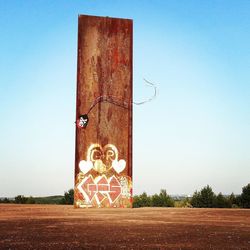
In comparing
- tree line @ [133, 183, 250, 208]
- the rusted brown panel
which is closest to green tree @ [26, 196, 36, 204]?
tree line @ [133, 183, 250, 208]

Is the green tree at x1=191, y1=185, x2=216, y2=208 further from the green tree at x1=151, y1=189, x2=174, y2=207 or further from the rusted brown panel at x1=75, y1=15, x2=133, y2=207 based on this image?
the rusted brown panel at x1=75, y1=15, x2=133, y2=207

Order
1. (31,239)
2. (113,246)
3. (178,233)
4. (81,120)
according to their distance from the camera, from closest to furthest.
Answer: (113,246)
(31,239)
(178,233)
(81,120)

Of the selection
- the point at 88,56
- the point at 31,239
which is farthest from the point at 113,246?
the point at 88,56

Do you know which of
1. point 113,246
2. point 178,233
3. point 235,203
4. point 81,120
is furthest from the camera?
point 235,203

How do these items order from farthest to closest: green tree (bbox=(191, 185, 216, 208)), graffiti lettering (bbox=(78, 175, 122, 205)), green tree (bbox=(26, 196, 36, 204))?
1. green tree (bbox=(26, 196, 36, 204))
2. green tree (bbox=(191, 185, 216, 208))
3. graffiti lettering (bbox=(78, 175, 122, 205))

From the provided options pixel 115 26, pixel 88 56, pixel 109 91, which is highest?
pixel 115 26

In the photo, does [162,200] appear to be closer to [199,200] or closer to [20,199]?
[199,200]

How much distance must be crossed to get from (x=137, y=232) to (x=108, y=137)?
28.9 ft

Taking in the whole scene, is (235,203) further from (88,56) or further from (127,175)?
(88,56)

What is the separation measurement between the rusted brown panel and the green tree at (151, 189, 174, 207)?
18.9ft

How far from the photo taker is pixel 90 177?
1592cm

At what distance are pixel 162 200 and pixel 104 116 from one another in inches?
325

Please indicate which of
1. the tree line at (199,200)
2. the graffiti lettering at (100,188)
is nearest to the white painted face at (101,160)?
the graffiti lettering at (100,188)

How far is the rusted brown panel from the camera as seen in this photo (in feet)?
51.8
